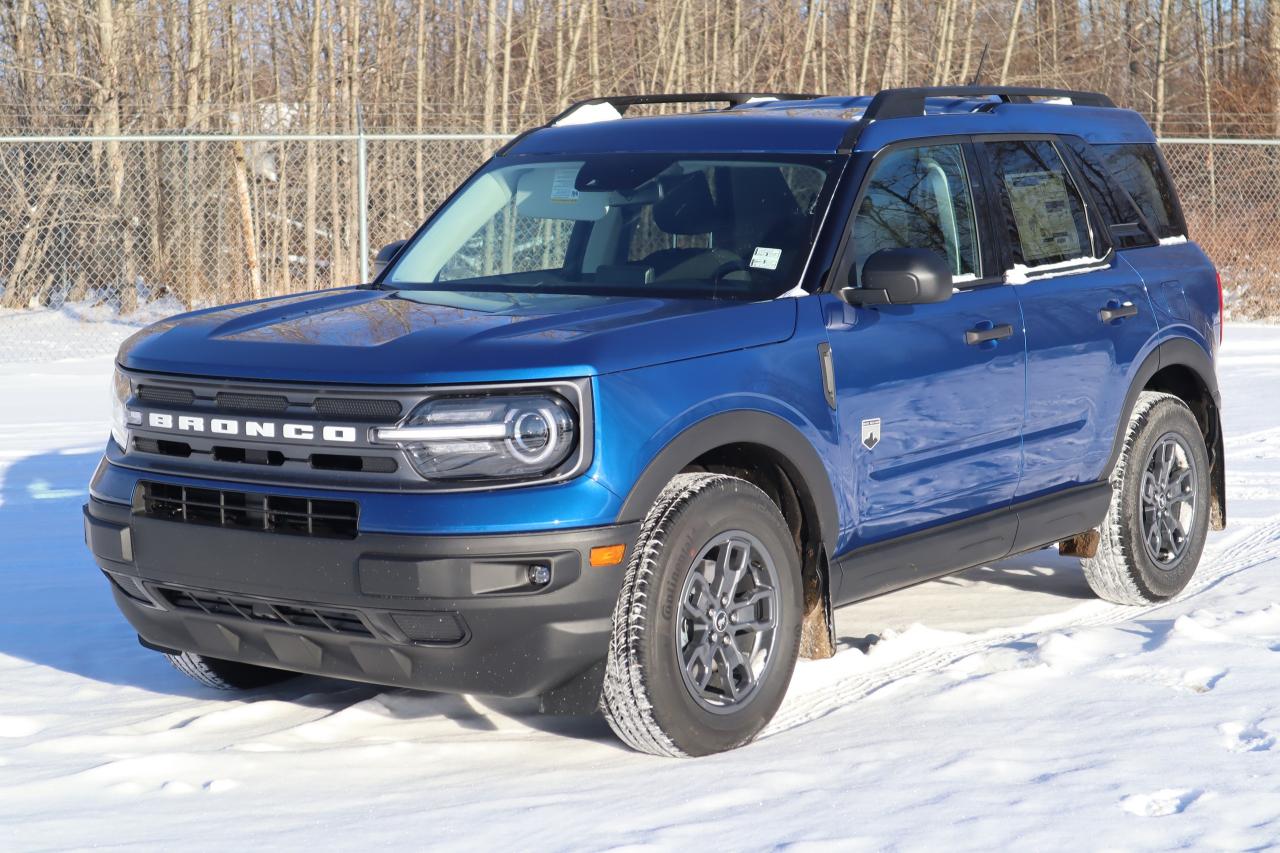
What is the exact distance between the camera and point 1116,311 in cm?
604

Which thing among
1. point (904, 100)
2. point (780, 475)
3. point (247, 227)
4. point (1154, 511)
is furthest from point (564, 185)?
point (247, 227)

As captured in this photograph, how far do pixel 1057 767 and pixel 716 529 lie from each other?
3.66ft

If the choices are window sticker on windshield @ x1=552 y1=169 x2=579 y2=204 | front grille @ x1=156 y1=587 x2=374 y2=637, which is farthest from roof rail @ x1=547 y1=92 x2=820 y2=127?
front grille @ x1=156 y1=587 x2=374 y2=637

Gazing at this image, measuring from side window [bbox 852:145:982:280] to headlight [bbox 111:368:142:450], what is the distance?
87.7 inches

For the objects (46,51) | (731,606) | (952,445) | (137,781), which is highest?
(46,51)

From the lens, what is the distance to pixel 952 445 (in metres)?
5.29

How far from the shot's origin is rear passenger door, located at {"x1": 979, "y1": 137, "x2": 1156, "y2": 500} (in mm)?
5695

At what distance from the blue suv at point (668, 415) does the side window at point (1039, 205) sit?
0.02m

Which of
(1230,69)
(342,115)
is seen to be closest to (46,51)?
(342,115)

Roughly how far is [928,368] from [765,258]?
642mm

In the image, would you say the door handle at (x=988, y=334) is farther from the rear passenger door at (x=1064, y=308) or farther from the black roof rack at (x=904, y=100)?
the black roof rack at (x=904, y=100)

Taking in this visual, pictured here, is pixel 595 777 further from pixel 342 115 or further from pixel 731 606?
pixel 342 115

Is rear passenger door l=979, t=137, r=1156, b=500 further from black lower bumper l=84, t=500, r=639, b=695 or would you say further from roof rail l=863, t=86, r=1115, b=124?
black lower bumper l=84, t=500, r=639, b=695

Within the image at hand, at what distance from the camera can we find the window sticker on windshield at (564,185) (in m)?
5.59
